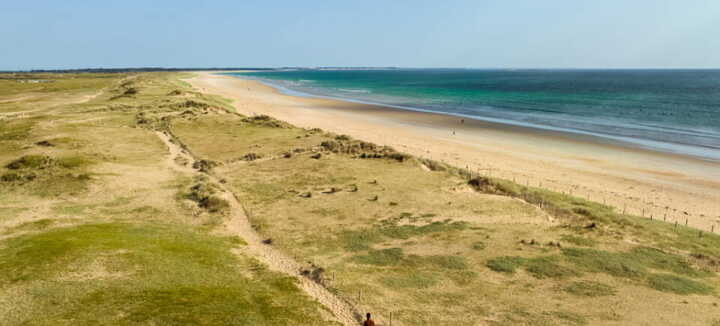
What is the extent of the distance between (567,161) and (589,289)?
124 ft

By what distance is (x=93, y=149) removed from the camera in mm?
53375

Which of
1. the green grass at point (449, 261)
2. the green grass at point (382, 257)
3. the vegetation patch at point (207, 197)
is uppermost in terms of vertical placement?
the vegetation patch at point (207, 197)

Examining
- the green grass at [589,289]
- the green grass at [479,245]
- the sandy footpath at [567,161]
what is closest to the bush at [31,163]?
the green grass at [479,245]

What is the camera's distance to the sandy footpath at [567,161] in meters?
39.7

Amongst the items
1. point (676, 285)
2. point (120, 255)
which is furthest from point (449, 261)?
point (120, 255)

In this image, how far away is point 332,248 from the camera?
27672mm

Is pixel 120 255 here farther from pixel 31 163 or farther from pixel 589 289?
pixel 31 163

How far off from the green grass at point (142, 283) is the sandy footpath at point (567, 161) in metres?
30.3

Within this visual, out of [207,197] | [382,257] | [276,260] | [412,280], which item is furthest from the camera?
[207,197]

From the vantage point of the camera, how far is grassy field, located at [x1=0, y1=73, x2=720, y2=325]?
1997cm

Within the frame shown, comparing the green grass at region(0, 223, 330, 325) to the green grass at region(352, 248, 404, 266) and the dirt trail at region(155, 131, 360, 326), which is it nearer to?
the dirt trail at region(155, 131, 360, 326)

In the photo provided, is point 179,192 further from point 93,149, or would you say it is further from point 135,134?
point 135,134

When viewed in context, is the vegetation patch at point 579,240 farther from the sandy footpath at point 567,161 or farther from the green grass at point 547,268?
the sandy footpath at point 567,161

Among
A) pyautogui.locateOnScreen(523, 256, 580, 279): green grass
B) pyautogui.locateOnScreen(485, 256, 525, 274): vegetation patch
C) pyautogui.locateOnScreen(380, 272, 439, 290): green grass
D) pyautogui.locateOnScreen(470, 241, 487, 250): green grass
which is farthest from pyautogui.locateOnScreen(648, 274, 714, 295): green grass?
pyautogui.locateOnScreen(380, 272, 439, 290): green grass
